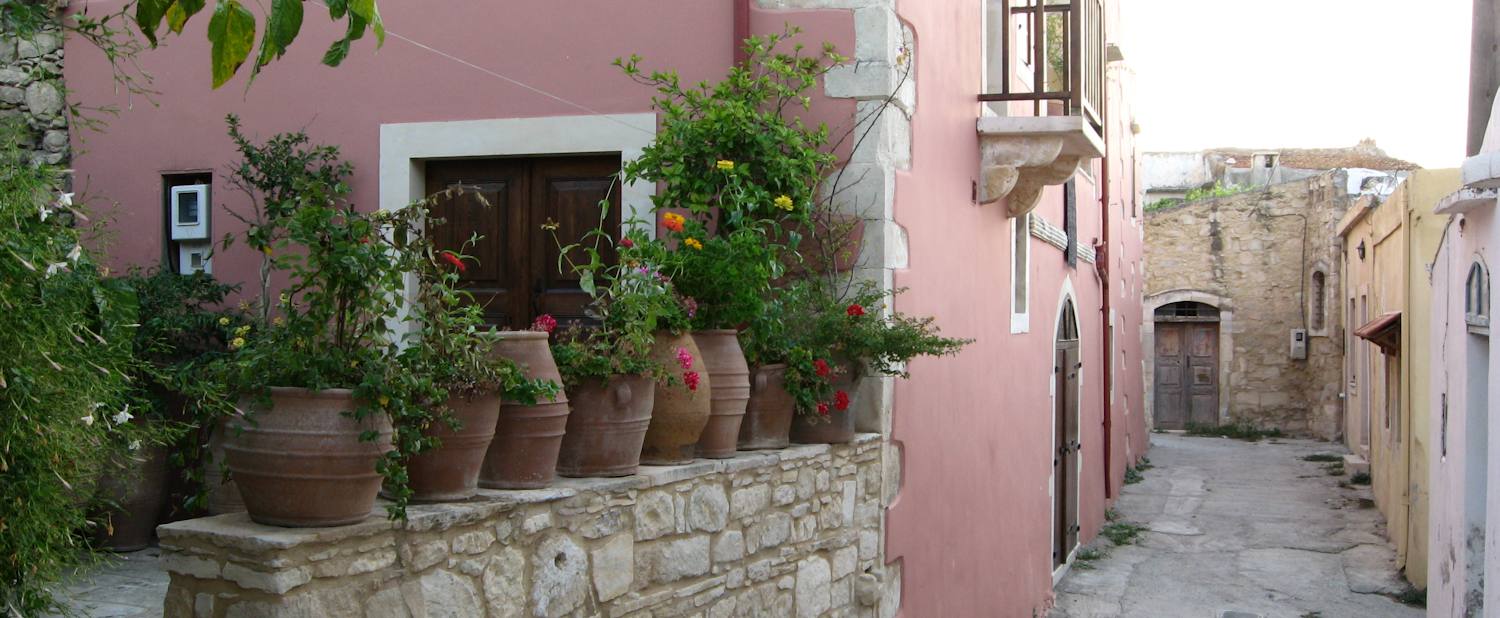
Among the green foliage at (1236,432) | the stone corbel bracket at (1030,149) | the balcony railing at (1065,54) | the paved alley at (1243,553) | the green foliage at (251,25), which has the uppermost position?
the balcony railing at (1065,54)

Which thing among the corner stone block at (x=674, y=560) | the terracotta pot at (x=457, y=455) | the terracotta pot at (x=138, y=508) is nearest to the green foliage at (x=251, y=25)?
the terracotta pot at (x=457, y=455)

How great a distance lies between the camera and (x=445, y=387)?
109 inches

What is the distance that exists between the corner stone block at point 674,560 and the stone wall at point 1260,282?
17.1 meters

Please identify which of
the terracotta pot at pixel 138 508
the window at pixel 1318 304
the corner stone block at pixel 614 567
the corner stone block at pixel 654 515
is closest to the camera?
the corner stone block at pixel 614 567

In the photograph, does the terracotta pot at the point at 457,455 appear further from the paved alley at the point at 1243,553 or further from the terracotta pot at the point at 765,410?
the paved alley at the point at 1243,553

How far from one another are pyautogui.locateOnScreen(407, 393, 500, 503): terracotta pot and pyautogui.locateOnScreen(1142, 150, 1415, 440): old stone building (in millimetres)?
17610

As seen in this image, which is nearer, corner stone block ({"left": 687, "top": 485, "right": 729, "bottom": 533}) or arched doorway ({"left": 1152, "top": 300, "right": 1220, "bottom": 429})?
corner stone block ({"left": 687, "top": 485, "right": 729, "bottom": 533})

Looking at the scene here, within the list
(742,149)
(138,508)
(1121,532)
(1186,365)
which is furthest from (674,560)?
(1186,365)

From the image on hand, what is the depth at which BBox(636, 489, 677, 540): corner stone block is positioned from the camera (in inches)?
134

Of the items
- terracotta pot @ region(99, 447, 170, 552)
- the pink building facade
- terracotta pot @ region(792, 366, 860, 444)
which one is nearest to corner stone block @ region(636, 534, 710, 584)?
terracotta pot @ region(792, 366, 860, 444)

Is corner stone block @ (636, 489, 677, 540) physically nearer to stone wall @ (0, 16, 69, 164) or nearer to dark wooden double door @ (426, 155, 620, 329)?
dark wooden double door @ (426, 155, 620, 329)

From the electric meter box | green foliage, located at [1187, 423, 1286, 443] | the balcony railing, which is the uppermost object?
the balcony railing

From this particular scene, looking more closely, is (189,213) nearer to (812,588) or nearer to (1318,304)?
(812,588)

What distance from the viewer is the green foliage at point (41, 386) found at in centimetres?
215
